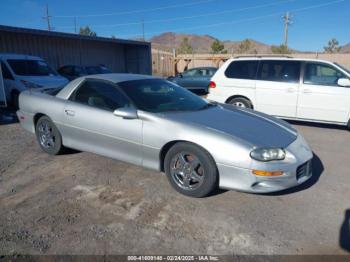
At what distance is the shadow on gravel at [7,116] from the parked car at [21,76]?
0.31 metres

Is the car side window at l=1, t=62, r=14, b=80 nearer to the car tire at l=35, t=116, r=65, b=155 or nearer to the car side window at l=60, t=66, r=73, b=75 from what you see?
the car tire at l=35, t=116, r=65, b=155

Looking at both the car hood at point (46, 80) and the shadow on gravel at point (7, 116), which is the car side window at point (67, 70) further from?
the shadow on gravel at point (7, 116)

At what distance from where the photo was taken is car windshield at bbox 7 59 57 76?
9.43m

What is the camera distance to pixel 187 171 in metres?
3.51

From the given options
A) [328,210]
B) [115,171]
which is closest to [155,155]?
[115,171]

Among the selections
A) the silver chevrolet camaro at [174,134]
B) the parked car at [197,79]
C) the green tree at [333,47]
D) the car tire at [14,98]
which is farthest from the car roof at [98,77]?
the green tree at [333,47]

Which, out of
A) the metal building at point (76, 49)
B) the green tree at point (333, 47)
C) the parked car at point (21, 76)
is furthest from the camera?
the green tree at point (333, 47)

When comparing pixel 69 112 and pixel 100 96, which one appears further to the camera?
pixel 69 112

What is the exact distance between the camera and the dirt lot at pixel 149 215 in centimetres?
268

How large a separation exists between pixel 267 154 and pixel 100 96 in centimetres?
249

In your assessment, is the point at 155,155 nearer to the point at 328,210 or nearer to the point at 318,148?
the point at 328,210

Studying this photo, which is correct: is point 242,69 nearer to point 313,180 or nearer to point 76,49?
point 313,180

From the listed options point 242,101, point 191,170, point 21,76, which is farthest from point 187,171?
point 21,76

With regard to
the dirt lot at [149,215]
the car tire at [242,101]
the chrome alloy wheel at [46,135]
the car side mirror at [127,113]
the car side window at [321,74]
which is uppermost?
the car side window at [321,74]
